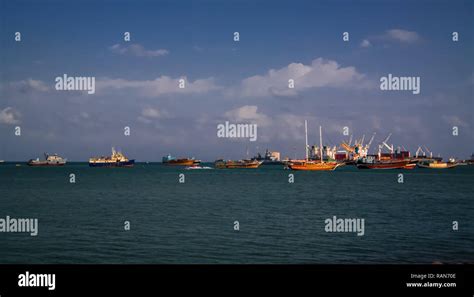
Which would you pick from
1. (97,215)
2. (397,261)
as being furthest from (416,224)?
(97,215)

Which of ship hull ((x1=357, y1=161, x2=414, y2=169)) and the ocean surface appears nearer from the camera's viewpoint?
the ocean surface

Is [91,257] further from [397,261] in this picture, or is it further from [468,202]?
[468,202]

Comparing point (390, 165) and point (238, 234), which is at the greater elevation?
point (390, 165)

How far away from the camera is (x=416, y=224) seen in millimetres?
37062

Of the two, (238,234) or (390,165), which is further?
(390,165)

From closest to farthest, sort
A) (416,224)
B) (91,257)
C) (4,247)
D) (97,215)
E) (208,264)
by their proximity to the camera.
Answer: (208,264) < (91,257) < (4,247) < (416,224) < (97,215)

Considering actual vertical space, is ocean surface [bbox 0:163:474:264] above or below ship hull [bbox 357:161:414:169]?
below

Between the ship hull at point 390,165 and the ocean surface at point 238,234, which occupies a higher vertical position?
the ship hull at point 390,165

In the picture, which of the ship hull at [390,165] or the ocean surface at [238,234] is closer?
the ocean surface at [238,234]
